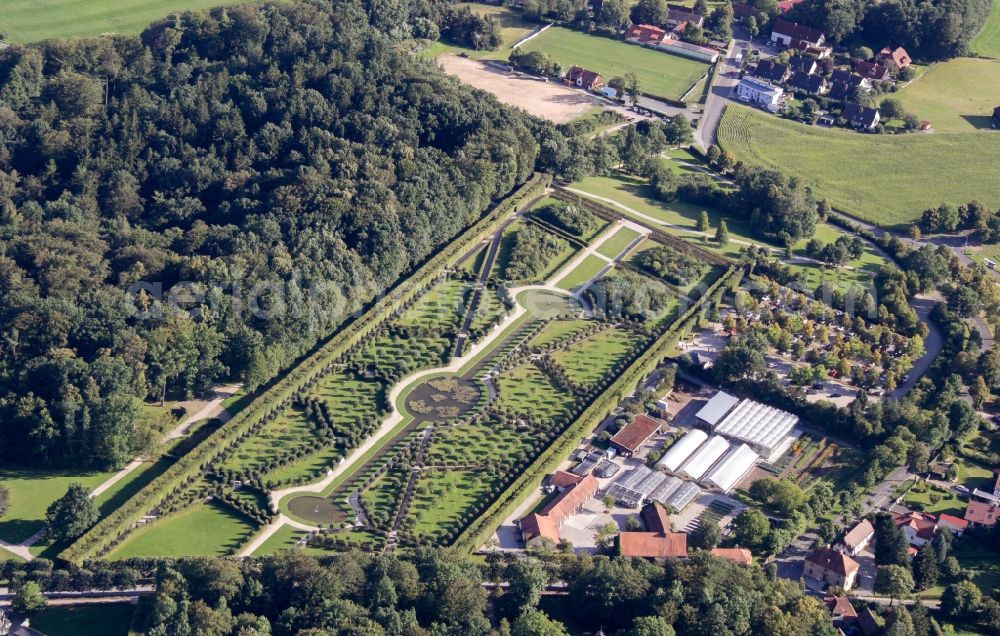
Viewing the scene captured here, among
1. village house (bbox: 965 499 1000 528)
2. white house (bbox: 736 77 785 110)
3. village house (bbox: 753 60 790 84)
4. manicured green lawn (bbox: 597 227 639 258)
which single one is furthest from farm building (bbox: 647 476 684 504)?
village house (bbox: 753 60 790 84)

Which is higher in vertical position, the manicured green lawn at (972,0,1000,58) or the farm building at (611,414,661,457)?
the manicured green lawn at (972,0,1000,58)

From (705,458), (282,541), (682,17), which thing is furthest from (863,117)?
(282,541)

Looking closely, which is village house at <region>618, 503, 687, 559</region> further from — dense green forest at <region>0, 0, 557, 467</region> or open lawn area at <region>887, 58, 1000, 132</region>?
open lawn area at <region>887, 58, 1000, 132</region>

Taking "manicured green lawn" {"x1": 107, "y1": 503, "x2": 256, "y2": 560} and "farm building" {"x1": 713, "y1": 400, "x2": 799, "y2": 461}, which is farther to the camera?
"farm building" {"x1": 713, "y1": 400, "x2": 799, "y2": 461}

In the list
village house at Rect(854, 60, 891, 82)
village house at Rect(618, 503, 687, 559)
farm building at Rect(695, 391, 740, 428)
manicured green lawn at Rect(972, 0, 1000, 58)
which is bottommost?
village house at Rect(618, 503, 687, 559)

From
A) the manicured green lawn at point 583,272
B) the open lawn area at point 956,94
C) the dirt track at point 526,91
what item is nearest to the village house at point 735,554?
the manicured green lawn at point 583,272

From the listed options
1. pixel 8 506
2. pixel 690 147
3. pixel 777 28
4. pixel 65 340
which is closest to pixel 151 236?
pixel 65 340
